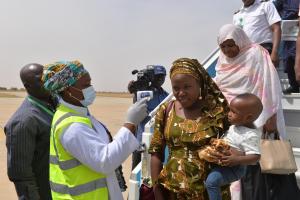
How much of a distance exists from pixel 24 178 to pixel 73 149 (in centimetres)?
104

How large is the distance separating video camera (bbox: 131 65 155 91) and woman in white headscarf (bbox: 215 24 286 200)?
6.62ft

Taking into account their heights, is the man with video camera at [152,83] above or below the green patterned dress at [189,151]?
below

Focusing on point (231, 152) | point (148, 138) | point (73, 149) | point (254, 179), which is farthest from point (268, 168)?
point (73, 149)

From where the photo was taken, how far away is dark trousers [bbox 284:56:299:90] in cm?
456

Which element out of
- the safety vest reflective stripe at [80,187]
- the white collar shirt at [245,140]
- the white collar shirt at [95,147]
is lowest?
the safety vest reflective stripe at [80,187]

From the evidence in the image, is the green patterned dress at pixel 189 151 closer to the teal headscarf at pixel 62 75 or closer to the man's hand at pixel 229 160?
the man's hand at pixel 229 160

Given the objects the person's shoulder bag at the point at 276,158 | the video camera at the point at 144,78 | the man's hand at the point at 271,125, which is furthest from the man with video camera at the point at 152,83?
the person's shoulder bag at the point at 276,158

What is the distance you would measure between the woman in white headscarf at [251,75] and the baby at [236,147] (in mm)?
905

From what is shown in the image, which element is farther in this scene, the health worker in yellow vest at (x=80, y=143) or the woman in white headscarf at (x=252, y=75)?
the woman in white headscarf at (x=252, y=75)

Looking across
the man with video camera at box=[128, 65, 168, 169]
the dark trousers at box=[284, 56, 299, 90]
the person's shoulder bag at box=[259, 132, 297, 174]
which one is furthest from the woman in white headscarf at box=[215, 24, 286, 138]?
the man with video camera at box=[128, 65, 168, 169]

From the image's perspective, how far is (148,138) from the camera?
3.75 metres

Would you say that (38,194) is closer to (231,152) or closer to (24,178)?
(24,178)

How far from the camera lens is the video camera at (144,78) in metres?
5.64

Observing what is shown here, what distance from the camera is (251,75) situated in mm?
3592
